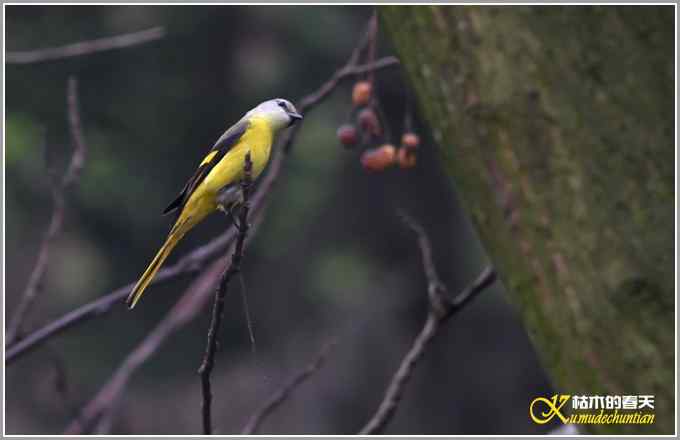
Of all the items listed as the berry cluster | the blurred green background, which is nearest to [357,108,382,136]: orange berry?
the berry cluster

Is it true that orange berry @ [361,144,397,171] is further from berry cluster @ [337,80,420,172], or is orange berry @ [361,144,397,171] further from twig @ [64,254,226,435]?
twig @ [64,254,226,435]

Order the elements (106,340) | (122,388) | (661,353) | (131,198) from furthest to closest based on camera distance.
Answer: (106,340), (131,198), (122,388), (661,353)

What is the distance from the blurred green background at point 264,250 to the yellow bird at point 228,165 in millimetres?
6771

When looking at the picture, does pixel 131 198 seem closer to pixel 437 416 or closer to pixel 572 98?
pixel 437 416

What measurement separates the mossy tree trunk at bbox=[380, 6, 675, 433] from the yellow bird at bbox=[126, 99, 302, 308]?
4.34 ft

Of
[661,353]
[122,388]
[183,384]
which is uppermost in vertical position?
[661,353]

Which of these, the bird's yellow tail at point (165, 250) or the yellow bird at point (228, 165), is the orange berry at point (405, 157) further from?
the bird's yellow tail at point (165, 250)

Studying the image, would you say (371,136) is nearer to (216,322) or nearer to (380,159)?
(380,159)

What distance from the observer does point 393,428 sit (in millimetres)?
11094

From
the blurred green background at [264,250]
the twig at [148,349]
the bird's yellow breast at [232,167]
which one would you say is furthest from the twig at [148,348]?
the blurred green background at [264,250]

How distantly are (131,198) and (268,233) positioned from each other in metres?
1.51

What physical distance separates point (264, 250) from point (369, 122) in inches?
332

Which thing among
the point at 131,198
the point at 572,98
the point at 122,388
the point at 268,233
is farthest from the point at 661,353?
the point at 268,233

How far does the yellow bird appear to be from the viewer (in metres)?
2.85
